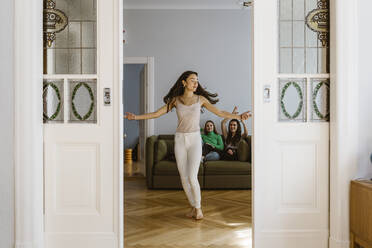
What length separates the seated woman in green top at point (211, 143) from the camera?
5545mm

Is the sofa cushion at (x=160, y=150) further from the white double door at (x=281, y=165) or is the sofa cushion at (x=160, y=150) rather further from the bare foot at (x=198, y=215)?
the white double door at (x=281, y=165)

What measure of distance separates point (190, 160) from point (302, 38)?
1.81 m

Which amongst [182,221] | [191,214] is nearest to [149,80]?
[191,214]

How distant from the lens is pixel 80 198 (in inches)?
106

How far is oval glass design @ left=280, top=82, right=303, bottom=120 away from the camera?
2701mm

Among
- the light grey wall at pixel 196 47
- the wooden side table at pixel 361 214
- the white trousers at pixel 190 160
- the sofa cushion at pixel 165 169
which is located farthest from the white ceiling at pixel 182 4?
the wooden side table at pixel 361 214

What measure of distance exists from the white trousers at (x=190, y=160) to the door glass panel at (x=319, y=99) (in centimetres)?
153

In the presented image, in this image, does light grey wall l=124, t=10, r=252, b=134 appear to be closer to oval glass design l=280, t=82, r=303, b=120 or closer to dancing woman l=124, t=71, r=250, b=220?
dancing woman l=124, t=71, r=250, b=220

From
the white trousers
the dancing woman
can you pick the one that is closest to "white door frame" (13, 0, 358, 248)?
the dancing woman

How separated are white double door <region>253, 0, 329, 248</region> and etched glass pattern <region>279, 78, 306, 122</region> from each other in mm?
47

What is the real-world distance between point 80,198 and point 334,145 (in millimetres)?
1926

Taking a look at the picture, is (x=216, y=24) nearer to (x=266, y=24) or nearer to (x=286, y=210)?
(x=266, y=24)

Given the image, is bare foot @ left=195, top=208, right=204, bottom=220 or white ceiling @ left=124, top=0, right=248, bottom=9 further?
white ceiling @ left=124, top=0, right=248, bottom=9

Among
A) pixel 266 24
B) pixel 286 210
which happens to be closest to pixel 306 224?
pixel 286 210
